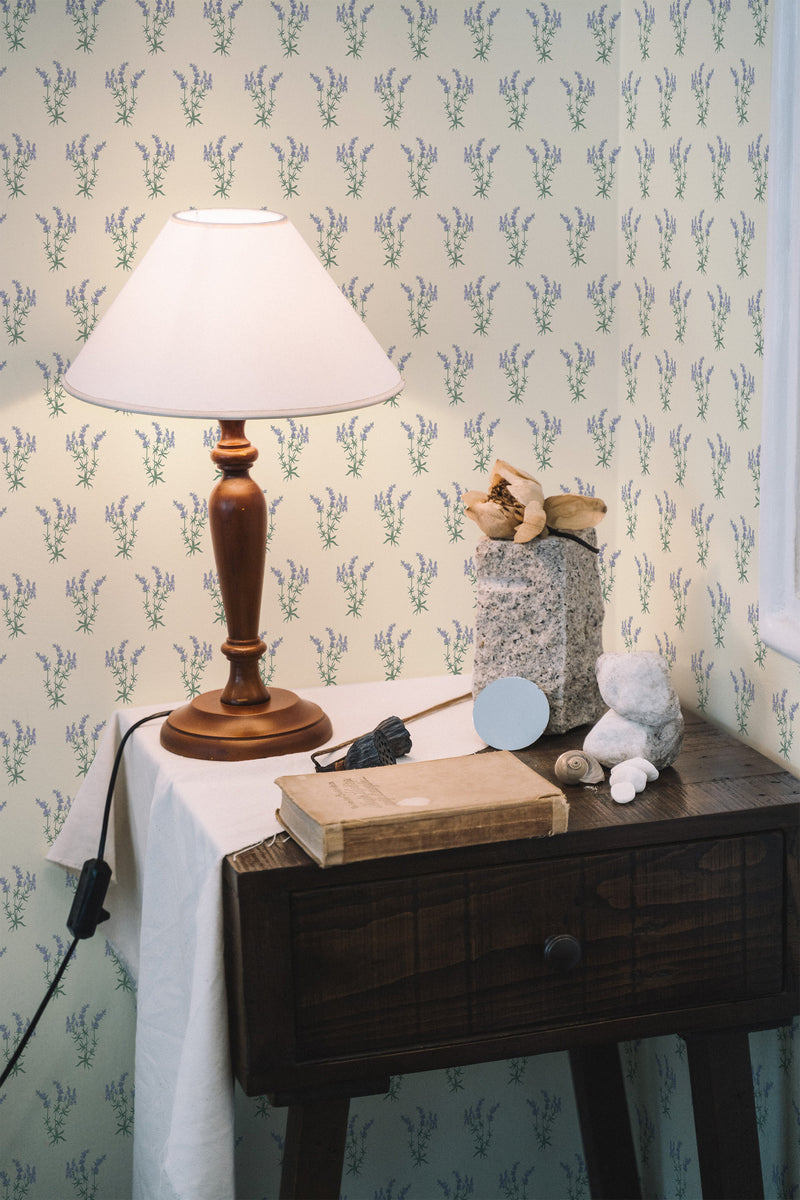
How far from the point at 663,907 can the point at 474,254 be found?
30.6 inches

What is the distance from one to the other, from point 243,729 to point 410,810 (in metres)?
0.30

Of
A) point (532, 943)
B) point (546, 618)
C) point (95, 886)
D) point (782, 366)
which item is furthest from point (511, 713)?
point (95, 886)

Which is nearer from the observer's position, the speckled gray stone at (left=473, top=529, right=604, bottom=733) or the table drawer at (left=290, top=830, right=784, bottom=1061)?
the table drawer at (left=290, top=830, right=784, bottom=1061)

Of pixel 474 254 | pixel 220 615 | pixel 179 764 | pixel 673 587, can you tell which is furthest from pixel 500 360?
pixel 179 764

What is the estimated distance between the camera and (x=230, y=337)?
3.66 ft

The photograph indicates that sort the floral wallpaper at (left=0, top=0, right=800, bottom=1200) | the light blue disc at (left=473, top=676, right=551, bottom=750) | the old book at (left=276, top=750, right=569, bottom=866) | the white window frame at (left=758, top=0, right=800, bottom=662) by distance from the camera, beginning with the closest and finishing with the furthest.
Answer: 1. the old book at (left=276, top=750, right=569, bottom=866)
2. the white window frame at (left=758, top=0, right=800, bottom=662)
3. the light blue disc at (left=473, top=676, right=551, bottom=750)
4. the floral wallpaper at (left=0, top=0, right=800, bottom=1200)

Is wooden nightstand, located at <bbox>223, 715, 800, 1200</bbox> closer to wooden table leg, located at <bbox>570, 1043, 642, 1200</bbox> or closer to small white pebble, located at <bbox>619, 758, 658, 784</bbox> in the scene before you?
small white pebble, located at <bbox>619, 758, 658, 784</bbox>

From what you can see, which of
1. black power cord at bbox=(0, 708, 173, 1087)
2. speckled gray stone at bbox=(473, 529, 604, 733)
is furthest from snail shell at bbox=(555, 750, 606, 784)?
black power cord at bbox=(0, 708, 173, 1087)

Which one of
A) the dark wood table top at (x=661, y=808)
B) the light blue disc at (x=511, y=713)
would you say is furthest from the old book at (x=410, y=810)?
the light blue disc at (x=511, y=713)

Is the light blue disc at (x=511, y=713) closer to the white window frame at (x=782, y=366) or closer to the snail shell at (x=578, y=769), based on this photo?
the snail shell at (x=578, y=769)

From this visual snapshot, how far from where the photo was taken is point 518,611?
4.09 ft

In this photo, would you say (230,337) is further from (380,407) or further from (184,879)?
(184,879)

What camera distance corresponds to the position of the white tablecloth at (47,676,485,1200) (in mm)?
1030

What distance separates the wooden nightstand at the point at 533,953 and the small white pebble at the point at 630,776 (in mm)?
12
